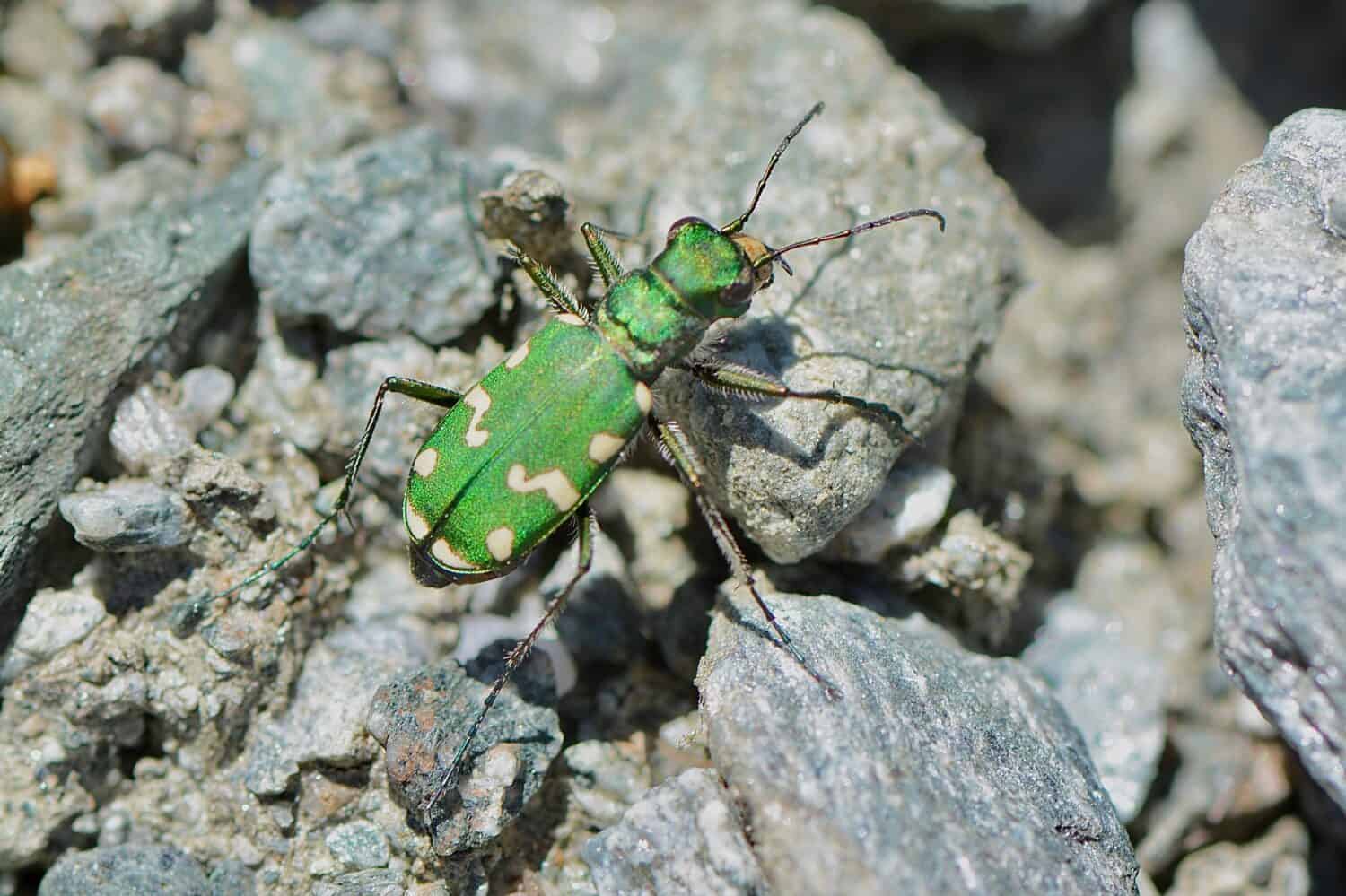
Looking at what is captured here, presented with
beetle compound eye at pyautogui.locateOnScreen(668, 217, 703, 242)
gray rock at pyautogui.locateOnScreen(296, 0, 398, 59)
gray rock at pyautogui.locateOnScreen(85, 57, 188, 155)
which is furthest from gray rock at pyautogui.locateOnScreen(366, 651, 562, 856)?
gray rock at pyautogui.locateOnScreen(296, 0, 398, 59)

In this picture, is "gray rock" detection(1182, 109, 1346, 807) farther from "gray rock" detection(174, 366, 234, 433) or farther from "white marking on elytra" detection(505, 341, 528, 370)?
"gray rock" detection(174, 366, 234, 433)

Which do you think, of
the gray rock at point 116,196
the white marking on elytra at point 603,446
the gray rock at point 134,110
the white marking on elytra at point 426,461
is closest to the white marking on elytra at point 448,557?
the white marking on elytra at point 426,461

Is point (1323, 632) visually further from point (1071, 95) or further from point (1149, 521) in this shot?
point (1071, 95)

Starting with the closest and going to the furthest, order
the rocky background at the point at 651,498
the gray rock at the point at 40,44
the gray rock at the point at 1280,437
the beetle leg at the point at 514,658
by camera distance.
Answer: the gray rock at the point at 1280,437 < the rocky background at the point at 651,498 < the beetle leg at the point at 514,658 < the gray rock at the point at 40,44

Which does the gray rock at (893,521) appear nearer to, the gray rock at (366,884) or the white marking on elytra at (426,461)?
the white marking on elytra at (426,461)

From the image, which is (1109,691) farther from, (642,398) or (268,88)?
(268,88)
